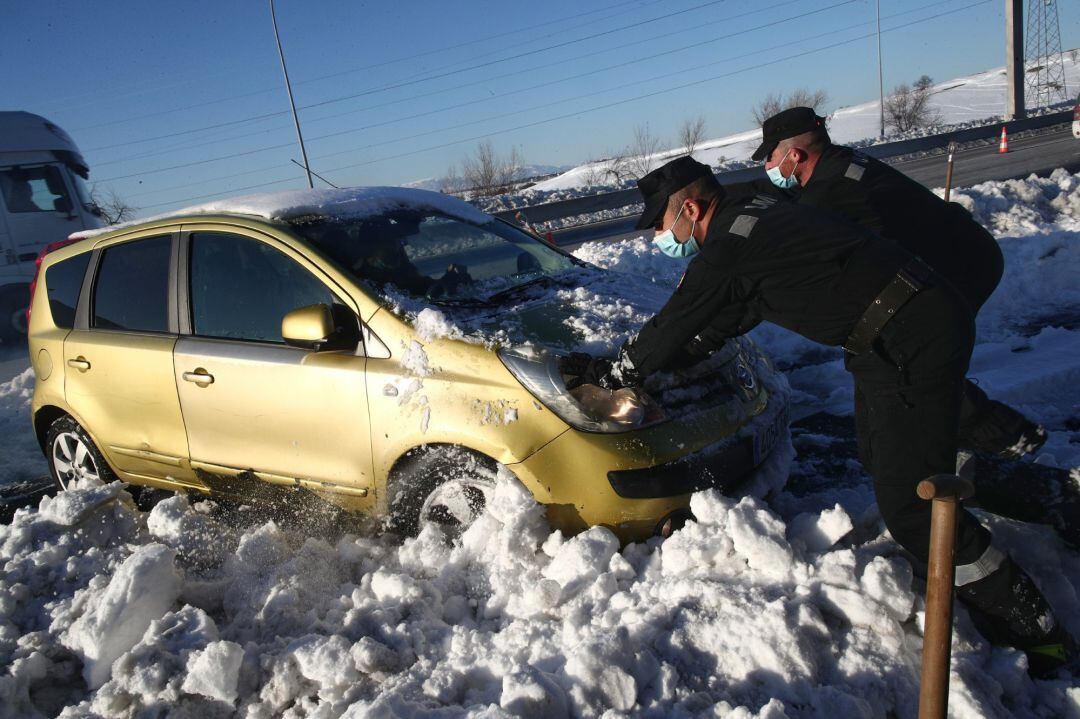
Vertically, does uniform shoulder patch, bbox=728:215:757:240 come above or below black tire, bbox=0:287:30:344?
above

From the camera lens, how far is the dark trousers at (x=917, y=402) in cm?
235

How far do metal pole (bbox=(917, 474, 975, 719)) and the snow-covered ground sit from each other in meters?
0.44

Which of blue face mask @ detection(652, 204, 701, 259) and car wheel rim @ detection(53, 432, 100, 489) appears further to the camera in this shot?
car wheel rim @ detection(53, 432, 100, 489)

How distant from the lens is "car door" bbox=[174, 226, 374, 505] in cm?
319

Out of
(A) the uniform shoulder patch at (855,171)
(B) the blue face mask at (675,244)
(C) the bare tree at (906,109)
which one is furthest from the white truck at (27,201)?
(C) the bare tree at (906,109)

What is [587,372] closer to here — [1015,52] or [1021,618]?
[1021,618]

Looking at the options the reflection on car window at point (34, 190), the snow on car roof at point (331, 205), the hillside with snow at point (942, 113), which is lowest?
the hillside with snow at point (942, 113)

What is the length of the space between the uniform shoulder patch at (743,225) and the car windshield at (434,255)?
4.38 feet

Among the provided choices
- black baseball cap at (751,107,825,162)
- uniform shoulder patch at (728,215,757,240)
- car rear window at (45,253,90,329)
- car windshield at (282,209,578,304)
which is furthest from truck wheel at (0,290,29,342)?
uniform shoulder patch at (728,215,757,240)

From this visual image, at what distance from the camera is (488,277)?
382cm

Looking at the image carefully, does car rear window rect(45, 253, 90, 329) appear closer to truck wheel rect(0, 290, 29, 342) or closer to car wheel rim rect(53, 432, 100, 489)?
car wheel rim rect(53, 432, 100, 489)

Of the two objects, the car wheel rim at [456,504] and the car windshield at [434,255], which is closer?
→ the car wheel rim at [456,504]

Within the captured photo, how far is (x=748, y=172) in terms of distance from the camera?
22719mm

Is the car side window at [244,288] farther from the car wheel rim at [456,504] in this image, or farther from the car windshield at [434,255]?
the car wheel rim at [456,504]
